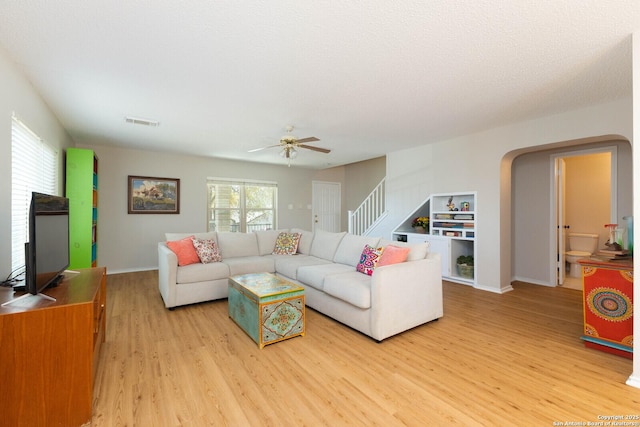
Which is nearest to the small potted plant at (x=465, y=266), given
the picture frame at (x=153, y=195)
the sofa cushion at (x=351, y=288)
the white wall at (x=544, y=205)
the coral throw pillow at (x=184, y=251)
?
the white wall at (x=544, y=205)

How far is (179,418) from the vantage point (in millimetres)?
1666

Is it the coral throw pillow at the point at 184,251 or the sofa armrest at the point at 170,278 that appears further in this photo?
the coral throw pillow at the point at 184,251

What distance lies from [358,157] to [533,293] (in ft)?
12.6

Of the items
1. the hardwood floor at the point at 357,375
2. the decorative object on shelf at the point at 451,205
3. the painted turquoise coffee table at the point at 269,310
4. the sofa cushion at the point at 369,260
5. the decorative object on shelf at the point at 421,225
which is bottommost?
the hardwood floor at the point at 357,375

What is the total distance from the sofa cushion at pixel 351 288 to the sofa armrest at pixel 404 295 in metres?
0.07

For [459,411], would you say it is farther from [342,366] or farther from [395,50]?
[395,50]

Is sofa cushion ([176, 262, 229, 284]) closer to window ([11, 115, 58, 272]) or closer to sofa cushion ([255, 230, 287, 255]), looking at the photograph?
sofa cushion ([255, 230, 287, 255])

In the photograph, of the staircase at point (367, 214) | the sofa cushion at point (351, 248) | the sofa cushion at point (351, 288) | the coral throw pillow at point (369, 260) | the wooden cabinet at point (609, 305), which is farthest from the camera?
the staircase at point (367, 214)

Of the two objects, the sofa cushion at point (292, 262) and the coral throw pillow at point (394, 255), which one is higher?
the coral throw pillow at point (394, 255)

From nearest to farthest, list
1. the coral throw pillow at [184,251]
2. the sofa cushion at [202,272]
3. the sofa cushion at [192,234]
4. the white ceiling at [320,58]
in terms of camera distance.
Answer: the white ceiling at [320,58]
the sofa cushion at [202,272]
the coral throw pillow at [184,251]
the sofa cushion at [192,234]

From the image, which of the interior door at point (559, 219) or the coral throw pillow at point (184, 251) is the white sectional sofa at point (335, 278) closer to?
the coral throw pillow at point (184, 251)

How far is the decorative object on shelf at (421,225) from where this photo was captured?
5289 mm

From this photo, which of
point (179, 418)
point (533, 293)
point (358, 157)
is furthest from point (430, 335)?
point (358, 157)

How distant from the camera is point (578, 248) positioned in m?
5.09
